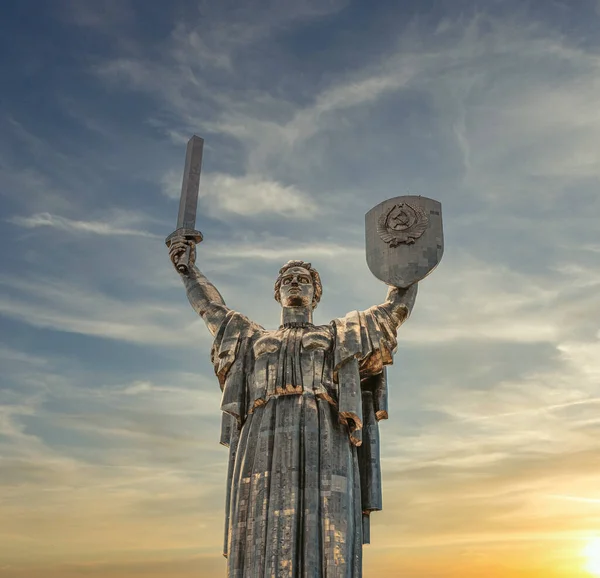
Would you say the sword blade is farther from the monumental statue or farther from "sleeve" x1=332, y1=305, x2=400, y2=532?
"sleeve" x1=332, y1=305, x2=400, y2=532

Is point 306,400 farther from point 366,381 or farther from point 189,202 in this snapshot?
point 189,202

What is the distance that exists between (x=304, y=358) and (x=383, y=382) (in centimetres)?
169

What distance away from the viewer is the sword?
1658cm

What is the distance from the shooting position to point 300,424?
1405cm

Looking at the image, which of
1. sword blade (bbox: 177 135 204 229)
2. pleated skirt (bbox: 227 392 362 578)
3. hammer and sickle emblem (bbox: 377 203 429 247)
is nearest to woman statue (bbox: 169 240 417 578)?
pleated skirt (bbox: 227 392 362 578)

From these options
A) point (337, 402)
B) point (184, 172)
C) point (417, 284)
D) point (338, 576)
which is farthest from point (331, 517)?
point (184, 172)

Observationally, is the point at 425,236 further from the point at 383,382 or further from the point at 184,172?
the point at 184,172

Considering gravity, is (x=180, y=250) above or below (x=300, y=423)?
above

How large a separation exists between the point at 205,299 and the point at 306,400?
3.28m

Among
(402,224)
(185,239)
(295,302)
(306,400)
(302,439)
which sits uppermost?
(185,239)

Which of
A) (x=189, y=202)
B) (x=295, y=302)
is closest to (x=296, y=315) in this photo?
(x=295, y=302)

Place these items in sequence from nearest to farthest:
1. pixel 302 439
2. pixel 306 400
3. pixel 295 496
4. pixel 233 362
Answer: pixel 295 496 < pixel 302 439 < pixel 306 400 < pixel 233 362

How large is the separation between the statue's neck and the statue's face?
80mm

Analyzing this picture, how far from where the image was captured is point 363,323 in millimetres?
15195
